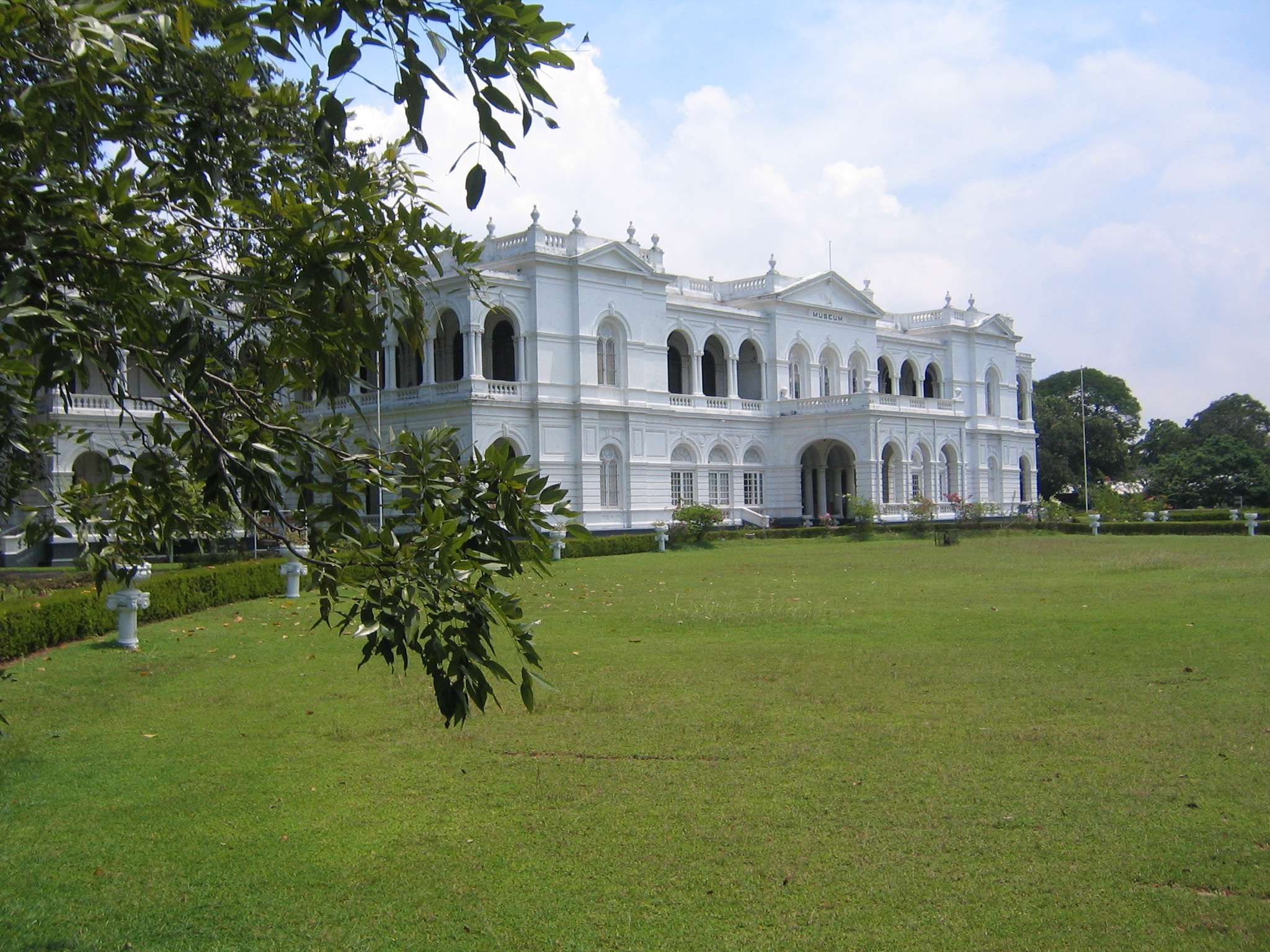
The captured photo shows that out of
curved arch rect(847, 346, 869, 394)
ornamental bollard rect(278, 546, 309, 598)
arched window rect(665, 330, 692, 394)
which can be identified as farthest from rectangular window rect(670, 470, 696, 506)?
ornamental bollard rect(278, 546, 309, 598)

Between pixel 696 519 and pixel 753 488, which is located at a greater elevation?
pixel 753 488

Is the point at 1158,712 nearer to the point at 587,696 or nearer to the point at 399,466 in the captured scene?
the point at 587,696

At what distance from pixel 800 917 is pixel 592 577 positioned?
16.3 meters

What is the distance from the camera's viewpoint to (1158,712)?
727 cm

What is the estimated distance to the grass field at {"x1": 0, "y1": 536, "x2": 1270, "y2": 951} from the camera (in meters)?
4.29

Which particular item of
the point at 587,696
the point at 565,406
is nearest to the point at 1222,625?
the point at 587,696

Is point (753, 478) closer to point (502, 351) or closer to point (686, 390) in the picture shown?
point (686, 390)

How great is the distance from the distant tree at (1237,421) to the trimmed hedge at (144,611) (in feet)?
208

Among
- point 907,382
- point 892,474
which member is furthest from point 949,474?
point 907,382

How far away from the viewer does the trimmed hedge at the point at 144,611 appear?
10867mm

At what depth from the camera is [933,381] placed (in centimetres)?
A: 4931

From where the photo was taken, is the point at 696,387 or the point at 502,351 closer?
the point at 502,351

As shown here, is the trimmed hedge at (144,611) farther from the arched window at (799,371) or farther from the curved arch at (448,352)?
the arched window at (799,371)

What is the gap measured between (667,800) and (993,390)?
47321 millimetres
